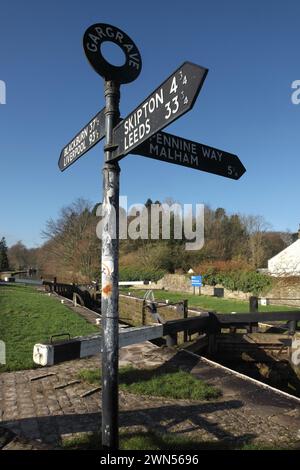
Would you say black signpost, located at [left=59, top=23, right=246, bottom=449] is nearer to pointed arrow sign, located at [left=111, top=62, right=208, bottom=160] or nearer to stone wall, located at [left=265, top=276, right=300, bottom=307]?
pointed arrow sign, located at [left=111, top=62, right=208, bottom=160]

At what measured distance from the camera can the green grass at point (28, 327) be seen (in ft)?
28.0

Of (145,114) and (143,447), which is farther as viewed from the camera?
(143,447)

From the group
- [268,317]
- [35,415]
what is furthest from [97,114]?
[268,317]

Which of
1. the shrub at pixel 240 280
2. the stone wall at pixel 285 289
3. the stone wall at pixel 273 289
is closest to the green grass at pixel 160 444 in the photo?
the stone wall at pixel 273 289

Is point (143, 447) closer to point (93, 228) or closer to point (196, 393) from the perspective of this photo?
point (196, 393)

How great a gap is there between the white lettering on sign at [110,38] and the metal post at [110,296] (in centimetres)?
24

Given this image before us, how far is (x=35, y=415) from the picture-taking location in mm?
5441

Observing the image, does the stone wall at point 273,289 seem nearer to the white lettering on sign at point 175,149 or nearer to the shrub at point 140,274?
the shrub at point 140,274

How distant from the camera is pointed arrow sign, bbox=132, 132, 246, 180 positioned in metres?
3.40

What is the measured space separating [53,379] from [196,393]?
252 cm

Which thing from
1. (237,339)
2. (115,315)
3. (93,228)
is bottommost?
(237,339)

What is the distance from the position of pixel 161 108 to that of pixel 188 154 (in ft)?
2.34

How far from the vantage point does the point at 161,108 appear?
2916 mm

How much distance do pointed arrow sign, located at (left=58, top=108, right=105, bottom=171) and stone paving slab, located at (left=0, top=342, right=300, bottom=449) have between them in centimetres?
294
